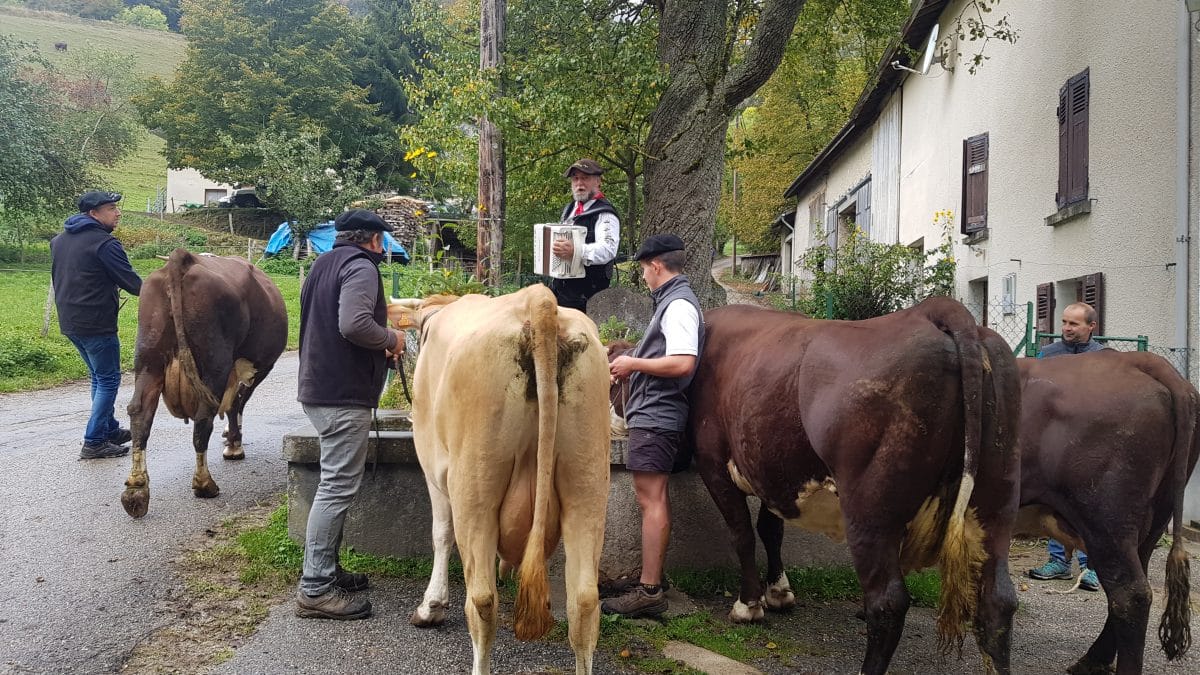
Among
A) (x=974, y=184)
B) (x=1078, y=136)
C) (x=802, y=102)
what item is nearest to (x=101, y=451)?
(x=1078, y=136)

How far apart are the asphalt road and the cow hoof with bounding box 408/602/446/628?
4.22 ft

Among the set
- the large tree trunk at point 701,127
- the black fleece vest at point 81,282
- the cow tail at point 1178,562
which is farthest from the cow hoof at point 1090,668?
the black fleece vest at point 81,282

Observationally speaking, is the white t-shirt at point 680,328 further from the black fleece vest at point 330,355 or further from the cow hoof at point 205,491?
the cow hoof at point 205,491

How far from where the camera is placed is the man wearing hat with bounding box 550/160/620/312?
6648mm

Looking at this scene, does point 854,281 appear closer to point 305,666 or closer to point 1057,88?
point 1057,88

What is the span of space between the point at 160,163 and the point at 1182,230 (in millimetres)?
65005

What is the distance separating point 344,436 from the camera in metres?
4.62

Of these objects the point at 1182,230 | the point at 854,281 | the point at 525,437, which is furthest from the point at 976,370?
the point at 854,281

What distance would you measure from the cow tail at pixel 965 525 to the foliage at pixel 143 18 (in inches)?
4603

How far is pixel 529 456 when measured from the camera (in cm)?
353

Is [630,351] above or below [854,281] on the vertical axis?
below

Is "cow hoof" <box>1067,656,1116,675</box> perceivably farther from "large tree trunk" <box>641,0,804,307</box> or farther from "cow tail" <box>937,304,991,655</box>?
"large tree trunk" <box>641,0,804,307</box>

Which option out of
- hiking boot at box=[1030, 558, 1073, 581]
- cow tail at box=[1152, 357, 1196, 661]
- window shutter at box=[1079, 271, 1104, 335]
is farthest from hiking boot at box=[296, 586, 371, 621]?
window shutter at box=[1079, 271, 1104, 335]

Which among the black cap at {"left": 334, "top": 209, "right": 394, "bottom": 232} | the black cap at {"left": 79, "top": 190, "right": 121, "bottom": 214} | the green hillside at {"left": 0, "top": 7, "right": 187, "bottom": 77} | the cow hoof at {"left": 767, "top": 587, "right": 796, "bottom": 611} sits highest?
the green hillside at {"left": 0, "top": 7, "right": 187, "bottom": 77}
